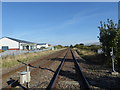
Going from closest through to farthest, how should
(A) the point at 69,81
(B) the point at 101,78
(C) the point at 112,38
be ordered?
(A) the point at 69,81 < (B) the point at 101,78 < (C) the point at 112,38

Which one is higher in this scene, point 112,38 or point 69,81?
point 112,38

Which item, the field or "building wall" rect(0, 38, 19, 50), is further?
"building wall" rect(0, 38, 19, 50)

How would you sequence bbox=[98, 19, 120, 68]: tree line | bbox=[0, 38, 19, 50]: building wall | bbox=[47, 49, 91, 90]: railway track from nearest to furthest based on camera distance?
1. bbox=[47, 49, 91, 90]: railway track
2. bbox=[98, 19, 120, 68]: tree line
3. bbox=[0, 38, 19, 50]: building wall

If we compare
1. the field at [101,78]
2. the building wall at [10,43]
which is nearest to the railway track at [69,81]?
the field at [101,78]

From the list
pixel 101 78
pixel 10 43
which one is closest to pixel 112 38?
pixel 101 78

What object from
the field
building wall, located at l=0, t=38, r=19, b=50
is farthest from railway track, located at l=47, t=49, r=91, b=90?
building wall, located at l=0, t=38, r=19, b=50

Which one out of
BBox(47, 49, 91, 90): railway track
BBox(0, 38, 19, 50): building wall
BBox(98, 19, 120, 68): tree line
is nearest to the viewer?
BBox(47, 49, 91, 90): railway track

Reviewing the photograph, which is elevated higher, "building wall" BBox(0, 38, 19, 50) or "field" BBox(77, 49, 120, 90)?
"building wall" BBox(0, 38, 19, 50)

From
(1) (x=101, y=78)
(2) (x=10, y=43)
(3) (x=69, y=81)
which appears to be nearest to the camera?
(3) (x=69, y=81)

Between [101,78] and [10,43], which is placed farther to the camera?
[10,43]

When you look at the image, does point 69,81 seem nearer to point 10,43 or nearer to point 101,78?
point 101,78

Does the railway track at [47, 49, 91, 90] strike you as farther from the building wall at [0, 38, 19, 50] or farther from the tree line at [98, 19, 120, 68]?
the building wall at [0, 38, 19, 50]

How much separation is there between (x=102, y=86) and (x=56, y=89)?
2.16 meters

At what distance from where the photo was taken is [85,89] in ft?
18.7
